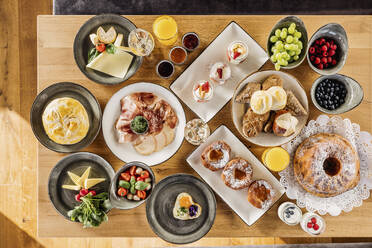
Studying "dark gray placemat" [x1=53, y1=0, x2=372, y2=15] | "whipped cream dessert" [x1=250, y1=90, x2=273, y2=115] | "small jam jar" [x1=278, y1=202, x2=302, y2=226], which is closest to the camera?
"whipped cream dessert" [x1=250, y1=90, x2=273, y2=115]

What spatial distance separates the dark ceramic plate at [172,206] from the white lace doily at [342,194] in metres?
0.39

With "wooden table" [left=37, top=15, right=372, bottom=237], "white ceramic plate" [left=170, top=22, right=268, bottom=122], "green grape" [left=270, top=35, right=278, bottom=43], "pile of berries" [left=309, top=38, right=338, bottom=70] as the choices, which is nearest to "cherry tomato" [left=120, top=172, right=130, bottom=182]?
"wooden table" [left=37, top=15, right=372, bottom=237]

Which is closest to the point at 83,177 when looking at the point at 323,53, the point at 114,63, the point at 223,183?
the point at 114,63

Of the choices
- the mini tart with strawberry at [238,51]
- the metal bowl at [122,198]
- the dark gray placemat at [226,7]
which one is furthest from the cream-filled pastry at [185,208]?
the dark gray placemat at [226,7]

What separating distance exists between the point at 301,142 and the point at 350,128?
0.80 ft

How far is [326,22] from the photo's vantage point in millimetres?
1467

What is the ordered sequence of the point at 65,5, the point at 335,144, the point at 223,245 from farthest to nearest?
the point at 223,245 → the point at 65,5 → the point at 335,144

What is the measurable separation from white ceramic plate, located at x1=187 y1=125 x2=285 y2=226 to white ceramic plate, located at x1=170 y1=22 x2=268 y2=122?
0.42ft

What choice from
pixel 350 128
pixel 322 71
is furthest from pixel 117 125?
pixel 350 128

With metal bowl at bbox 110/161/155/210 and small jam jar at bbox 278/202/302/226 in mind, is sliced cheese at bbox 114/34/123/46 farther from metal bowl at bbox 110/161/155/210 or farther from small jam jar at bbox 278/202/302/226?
small jam jar at bbox 278/202/302/226

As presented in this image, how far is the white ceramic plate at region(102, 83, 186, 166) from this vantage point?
56.1 inches

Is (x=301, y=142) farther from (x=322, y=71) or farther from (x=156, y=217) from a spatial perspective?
(x=156, y=217)

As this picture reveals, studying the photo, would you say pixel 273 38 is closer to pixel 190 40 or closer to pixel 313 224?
pixel 190 40

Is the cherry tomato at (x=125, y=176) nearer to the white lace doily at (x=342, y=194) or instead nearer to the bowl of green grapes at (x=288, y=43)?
the white lace doily at (x=342, y=194)
